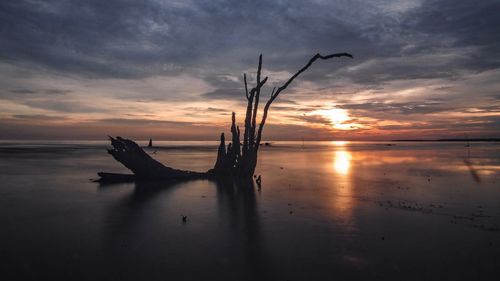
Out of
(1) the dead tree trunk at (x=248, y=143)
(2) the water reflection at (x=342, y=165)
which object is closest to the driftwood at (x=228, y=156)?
(1) the dead tree trunk at (x=248, y=143)

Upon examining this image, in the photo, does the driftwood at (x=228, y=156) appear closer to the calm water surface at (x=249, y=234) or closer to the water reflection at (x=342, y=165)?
the calm water surface at (x=249, y=234)

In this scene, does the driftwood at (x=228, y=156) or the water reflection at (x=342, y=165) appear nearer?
the driftwood at (x=228, y=156)

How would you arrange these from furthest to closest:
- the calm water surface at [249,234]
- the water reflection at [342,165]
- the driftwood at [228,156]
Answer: the water reflection at [342,165] → the driftwood at [228,156] → the calm water surface at [249,234]

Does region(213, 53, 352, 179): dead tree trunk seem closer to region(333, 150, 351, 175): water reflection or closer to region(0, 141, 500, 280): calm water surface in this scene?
region(0, 141, 500, 280): calm water surface

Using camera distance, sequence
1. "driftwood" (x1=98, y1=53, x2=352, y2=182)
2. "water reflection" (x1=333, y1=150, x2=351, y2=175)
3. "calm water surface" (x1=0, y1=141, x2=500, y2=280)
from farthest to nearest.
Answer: "water reflection" (x1=333, y1=150, x2=351, y2=175) → "driftwood" (x1=98, y1=53, x2=352, y2=182) → "calm water surface" (x1=0, y1=141, x2=500, y2=280)

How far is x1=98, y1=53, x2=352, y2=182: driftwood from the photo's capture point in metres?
20.4

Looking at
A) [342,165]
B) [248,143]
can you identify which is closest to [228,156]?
[248,143]

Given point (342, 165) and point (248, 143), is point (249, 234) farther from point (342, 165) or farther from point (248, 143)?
point (342, 165)

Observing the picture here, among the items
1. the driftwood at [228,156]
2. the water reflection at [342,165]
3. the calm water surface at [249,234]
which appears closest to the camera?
the calm water surface at [249,234]

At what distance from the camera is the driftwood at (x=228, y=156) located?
20.4 m

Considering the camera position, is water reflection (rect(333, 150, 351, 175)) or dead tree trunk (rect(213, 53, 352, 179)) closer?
dead tree trunk (rect(213, 53, 352, 179))

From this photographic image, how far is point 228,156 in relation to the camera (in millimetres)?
23625

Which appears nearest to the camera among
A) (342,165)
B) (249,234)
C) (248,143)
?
(249,234)

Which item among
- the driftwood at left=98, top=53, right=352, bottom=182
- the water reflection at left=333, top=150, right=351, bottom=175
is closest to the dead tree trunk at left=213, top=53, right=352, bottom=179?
the driftwood at left=98, top=53, right=352, bottom=182
